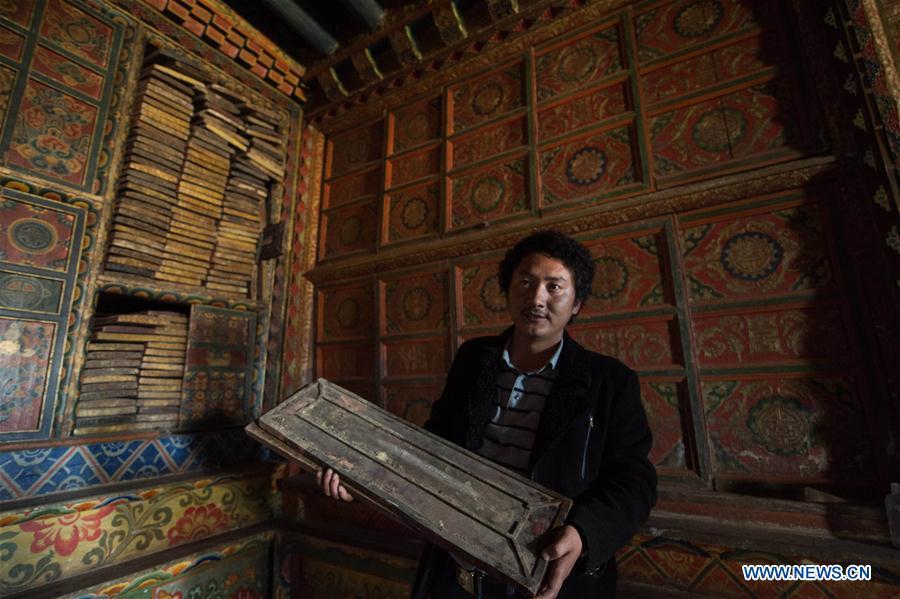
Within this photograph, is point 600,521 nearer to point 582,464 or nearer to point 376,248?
point 582,464

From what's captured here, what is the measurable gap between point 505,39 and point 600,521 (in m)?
3.30

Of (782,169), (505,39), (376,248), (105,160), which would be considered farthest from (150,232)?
(782,169)

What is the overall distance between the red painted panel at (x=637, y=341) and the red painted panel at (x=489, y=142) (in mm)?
1478

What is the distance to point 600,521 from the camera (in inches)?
38.6

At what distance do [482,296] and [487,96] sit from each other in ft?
5.42

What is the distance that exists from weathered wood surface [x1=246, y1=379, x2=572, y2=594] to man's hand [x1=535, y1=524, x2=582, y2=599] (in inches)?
1.0

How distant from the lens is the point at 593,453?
1.17m

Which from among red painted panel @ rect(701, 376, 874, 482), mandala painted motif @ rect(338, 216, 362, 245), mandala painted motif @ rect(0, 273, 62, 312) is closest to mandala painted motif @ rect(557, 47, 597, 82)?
mandala painted motif @ rect(338, 216, 362, 245)

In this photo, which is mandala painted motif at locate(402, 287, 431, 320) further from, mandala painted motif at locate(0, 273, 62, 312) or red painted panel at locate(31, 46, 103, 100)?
red painted panel at locate(31, 46, 103, 100)

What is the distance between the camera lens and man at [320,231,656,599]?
3.33 feet

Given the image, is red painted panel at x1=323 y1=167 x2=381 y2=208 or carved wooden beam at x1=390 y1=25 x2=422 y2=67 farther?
red painted panel at x1=323 y1=167 x2=381 y2=208

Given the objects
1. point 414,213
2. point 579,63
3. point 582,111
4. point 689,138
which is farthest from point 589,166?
point 414,213

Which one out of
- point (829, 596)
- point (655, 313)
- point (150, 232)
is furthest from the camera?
point (150, 232)

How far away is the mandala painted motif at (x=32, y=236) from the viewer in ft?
7.13
